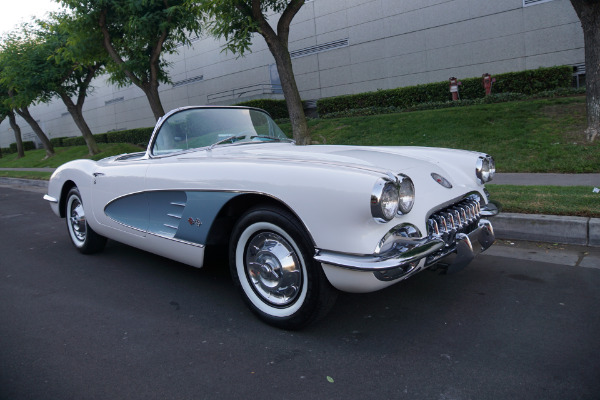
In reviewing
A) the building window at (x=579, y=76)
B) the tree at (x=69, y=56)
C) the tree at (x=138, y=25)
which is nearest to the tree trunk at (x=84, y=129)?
the tree at (x=69, y=56)

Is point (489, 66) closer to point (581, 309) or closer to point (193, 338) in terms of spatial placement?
point (581, 309)

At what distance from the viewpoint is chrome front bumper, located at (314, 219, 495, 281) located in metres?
2.31

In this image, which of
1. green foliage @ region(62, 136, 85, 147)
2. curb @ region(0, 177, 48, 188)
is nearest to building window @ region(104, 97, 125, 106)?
green foliage @ region(62, 136, 85, 147)

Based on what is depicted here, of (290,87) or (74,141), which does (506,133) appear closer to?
(290,87)

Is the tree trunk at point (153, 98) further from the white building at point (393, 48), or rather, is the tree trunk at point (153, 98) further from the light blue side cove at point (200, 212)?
the light blue side cove at point (200, 212)

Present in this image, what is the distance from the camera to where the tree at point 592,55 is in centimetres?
761

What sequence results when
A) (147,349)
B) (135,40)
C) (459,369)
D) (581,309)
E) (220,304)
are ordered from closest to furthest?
(459,369), (147,349), (581,309), (220,304), (135,40)

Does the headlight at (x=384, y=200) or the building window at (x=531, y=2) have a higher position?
the building window at (x=531, y=2)

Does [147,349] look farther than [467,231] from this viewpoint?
No

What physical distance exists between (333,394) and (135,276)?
2.55 meters

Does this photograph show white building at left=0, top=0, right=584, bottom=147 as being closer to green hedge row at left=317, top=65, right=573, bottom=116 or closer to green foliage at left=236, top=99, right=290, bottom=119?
green foliage at left=236, top=99, right=290, bottom=119

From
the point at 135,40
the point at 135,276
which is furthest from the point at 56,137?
the point at 135,276

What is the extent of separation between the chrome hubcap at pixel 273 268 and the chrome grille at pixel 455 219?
848 mm

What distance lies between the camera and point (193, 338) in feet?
9.18
